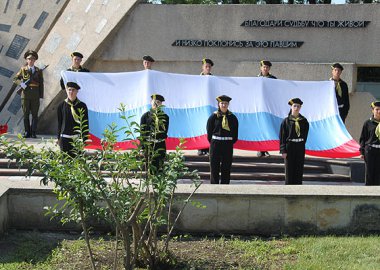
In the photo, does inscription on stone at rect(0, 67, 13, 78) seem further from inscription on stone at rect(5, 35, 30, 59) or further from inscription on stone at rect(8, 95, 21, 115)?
inscription on stone at rect(8, 95, 21, 115)

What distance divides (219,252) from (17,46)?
29.4ft

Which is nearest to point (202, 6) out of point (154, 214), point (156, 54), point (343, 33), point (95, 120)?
point (156, 54)

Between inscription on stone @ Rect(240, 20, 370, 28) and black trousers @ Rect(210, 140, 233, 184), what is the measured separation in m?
4.91

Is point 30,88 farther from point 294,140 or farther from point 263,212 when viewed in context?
point 263,212

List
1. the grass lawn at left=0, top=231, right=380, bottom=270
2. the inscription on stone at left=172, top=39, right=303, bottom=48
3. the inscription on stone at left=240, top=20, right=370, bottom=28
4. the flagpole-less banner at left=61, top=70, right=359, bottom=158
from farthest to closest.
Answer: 1. the inscription on stone at left=172, top=39, right=303, bottom=48
2. the inscription on stone at left=240, top=20, right=370, bottom=28
3. the flagpole-less banner at left=61, top=70, right=359, bottom=158
4. the grass lawn at left=0, top=231, right=380, bottom=270

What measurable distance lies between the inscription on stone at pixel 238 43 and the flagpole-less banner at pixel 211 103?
2.80m

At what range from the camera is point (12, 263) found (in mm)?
5074

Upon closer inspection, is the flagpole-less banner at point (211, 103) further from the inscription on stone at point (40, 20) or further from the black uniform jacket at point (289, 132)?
the inscription on stone at point (40, 20)

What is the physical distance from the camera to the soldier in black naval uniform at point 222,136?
823cm

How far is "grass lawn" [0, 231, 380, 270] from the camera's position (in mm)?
5055

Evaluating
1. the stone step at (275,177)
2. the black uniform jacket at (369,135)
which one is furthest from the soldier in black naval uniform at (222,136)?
the black uniform jacket at (369,135)

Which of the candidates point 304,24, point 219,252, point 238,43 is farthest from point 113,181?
point 304,24

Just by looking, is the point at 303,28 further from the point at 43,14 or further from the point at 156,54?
the point at 43,14

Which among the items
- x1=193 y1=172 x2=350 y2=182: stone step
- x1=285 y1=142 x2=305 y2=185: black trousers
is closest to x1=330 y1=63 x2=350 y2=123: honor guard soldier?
x1=193 y1=172 x2=350 y2=182: stone step
